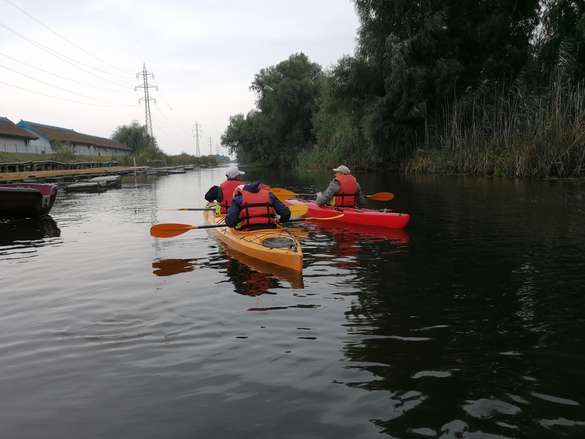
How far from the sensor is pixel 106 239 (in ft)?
35.9

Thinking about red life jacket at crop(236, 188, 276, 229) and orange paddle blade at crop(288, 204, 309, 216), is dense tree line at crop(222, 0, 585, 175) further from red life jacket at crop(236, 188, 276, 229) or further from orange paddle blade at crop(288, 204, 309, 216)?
red life jacket at crop(236, 188, 276, 229)

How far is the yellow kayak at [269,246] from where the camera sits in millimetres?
7367

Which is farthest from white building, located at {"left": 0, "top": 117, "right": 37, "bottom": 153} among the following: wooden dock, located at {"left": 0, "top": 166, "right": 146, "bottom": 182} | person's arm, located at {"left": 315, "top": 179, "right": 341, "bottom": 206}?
person's arm, located at {"left": 315, "top": 179, "right": 341, "bottom": 206}

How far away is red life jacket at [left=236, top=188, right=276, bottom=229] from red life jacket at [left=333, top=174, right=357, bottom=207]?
11.4 ft

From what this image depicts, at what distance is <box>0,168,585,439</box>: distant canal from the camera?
334 centimetres

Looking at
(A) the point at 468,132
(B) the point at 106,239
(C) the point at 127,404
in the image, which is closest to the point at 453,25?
(A) the point at 468,132

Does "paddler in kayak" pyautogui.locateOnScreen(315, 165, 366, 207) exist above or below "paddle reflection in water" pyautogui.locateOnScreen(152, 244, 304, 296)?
above

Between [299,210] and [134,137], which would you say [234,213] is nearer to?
[299,210]

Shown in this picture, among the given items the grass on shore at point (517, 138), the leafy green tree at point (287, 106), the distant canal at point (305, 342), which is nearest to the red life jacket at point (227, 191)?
the distant canal at point (305, 342)

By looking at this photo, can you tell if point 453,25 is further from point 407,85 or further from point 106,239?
point 106,239

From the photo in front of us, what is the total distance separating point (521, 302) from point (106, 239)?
8936 mm

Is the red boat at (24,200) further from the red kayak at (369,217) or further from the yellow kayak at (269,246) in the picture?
the red kayak at (369,217)

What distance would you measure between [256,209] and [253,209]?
5 centimetres

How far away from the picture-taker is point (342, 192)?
38.7ft
